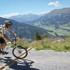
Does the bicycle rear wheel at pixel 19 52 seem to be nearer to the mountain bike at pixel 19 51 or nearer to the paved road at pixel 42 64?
the mountain bike at pixel 19 51

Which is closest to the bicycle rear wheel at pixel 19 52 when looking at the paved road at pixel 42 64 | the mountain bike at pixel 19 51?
the mountain bike at pixel 19 51

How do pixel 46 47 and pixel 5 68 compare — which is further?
pixel 46 47

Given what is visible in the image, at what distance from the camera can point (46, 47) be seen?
37.2 ft

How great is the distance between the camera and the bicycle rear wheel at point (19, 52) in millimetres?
8277

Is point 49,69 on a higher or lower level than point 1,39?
lower

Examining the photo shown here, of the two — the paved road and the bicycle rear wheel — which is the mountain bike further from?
the paved road

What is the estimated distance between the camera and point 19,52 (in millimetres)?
8781

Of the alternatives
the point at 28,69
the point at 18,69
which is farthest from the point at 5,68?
the point at 28,69

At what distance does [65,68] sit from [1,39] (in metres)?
3.90

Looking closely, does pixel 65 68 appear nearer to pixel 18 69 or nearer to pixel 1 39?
Result: pixel 18 69

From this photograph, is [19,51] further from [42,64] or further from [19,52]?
[42,64]

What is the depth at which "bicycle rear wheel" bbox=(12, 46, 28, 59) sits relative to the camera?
8277mm

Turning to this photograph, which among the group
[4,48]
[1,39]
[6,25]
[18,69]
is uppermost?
[6,25]

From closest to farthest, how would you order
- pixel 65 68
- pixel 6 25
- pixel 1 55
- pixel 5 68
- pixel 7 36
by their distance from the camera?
pixel 65 68 → pixel 5 68 → pixel 6 25 → pixel 7 36 → pixel 1 55
